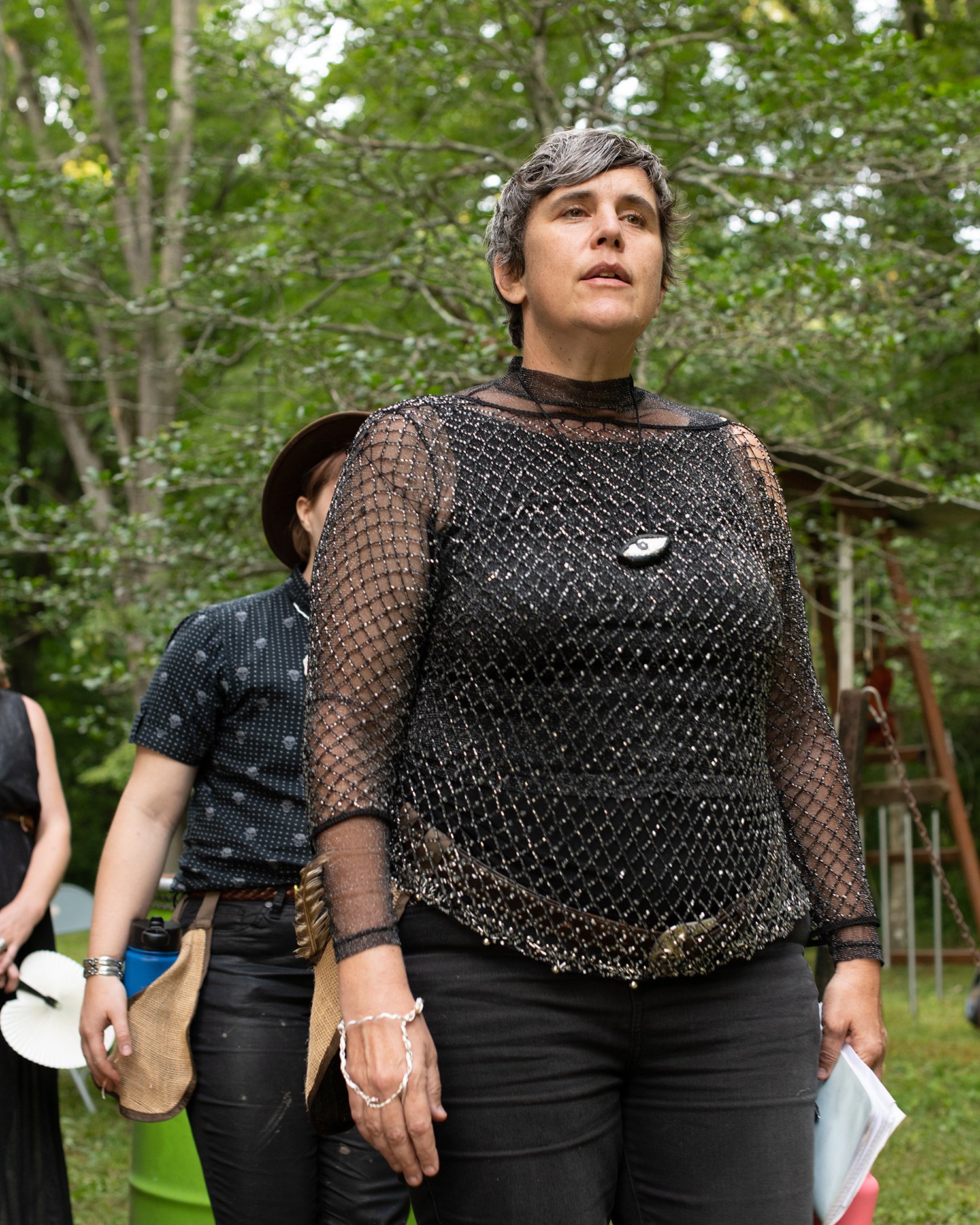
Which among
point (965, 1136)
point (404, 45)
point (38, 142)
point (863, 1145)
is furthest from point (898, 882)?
A: point (863, 1145)

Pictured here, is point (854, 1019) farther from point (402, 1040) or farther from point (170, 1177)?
point (170, 1177)

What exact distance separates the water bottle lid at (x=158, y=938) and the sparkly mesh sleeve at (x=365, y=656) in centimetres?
126

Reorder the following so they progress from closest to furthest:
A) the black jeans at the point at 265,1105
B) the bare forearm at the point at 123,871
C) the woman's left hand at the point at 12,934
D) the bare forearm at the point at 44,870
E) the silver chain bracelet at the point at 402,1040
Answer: the silver chain bracelet at the point at 402,1040
the black jeans at the point at 265,1105
the bare forearm at the point at 123,871
the woman's left hand at the point at 12,934
the bare forearm at the point at 44,870

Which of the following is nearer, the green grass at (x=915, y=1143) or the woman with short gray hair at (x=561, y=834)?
the woman with short gray hair at (x=561, y=834)

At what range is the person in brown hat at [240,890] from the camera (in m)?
2.60

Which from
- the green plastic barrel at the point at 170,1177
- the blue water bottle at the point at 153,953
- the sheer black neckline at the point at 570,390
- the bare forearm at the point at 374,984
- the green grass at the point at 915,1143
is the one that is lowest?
the green grass at the point at 915,1143

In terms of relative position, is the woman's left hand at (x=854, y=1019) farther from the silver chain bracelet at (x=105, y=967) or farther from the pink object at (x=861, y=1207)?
the silver chain bracelet at (x=105, y=967)

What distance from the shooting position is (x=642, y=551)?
5.66 ft

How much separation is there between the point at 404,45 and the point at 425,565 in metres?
4.87

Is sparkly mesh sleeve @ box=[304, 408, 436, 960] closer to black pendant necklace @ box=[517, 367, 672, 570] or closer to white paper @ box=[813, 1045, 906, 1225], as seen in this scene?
black pendant necklace @ box=[517, 367, 672, 570]

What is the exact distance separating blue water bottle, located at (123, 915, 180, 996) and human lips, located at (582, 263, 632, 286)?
170cm

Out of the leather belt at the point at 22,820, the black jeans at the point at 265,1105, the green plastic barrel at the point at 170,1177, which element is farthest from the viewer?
the leather belt at the point at 22,820

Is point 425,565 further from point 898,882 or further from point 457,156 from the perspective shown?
point 898,882

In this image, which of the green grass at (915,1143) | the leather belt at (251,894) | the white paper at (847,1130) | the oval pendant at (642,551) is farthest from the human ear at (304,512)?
the green grass at (915,1143)
